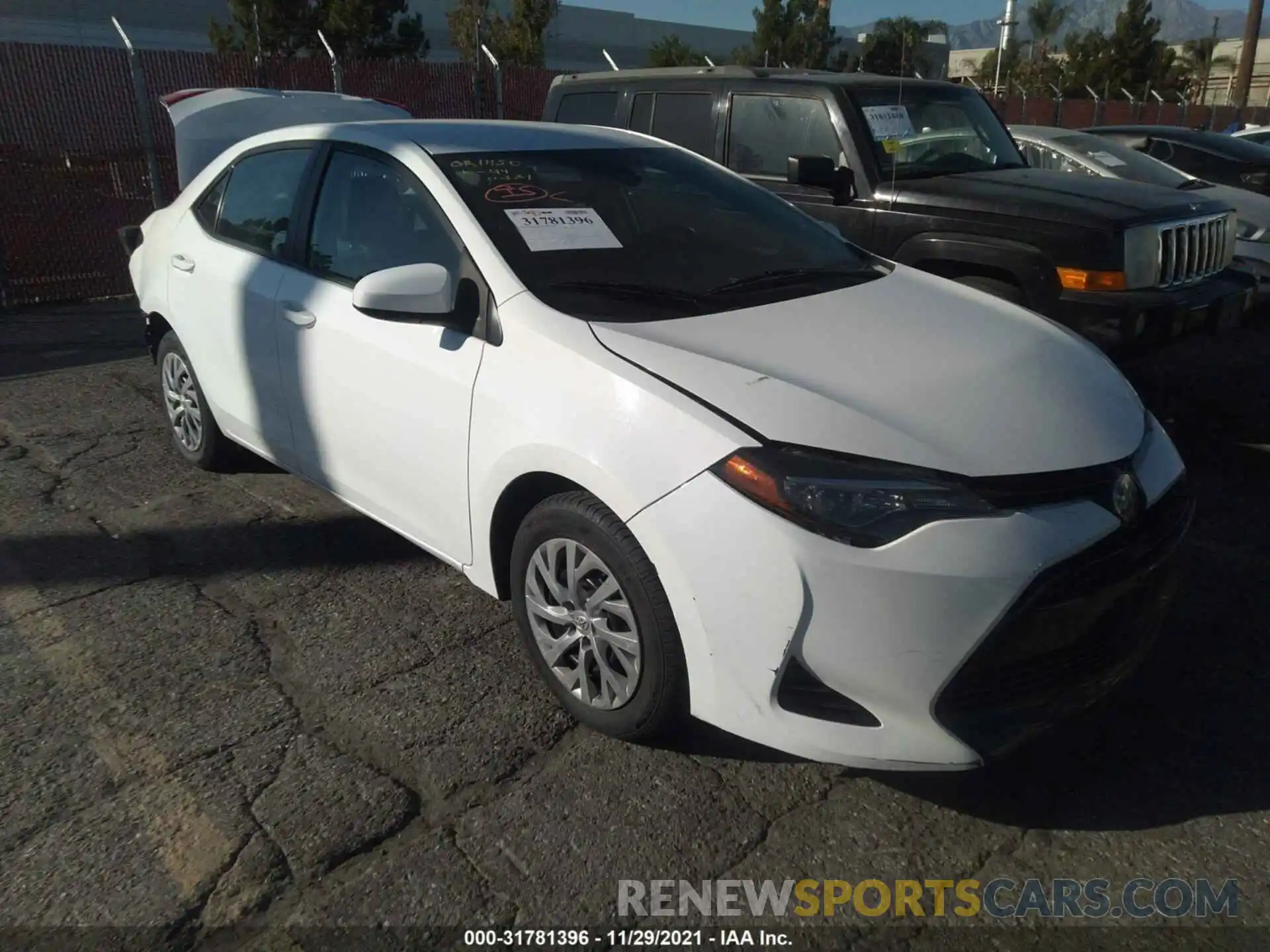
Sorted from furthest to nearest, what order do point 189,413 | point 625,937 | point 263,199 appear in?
1. point 189,413
2. point 263,199
3. point 625,937

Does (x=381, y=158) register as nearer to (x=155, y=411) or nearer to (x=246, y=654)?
(x=246, y=654)

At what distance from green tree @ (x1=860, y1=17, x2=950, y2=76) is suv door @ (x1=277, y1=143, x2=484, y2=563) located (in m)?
6.50

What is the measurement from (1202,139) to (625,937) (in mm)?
11121

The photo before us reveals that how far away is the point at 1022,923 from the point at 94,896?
2.09 metres

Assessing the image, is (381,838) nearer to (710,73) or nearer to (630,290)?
(630,290)

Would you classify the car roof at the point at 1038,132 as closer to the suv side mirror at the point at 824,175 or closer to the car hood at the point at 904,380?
the suv side mirror at the point at 824,175

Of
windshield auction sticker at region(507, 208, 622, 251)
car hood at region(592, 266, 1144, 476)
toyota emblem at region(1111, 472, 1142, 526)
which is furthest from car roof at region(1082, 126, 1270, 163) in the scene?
toyota emblem at region(1111, 472, 1142, 526)

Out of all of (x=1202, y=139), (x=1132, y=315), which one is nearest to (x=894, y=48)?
(x=1202, y=139)

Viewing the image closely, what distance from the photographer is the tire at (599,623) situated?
2.53 meters

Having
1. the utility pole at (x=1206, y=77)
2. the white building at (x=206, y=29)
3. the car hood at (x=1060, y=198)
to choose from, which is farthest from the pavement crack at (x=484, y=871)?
the utility pole at (x=1206, y=77)

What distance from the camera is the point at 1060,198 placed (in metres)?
5.46

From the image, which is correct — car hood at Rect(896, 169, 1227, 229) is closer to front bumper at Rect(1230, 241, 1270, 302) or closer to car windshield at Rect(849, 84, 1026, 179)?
car windshield at Rect(849, 84, 1026, 179)

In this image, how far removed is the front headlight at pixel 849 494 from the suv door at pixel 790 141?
3.92m

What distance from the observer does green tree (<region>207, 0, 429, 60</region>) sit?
2197 centimetres
